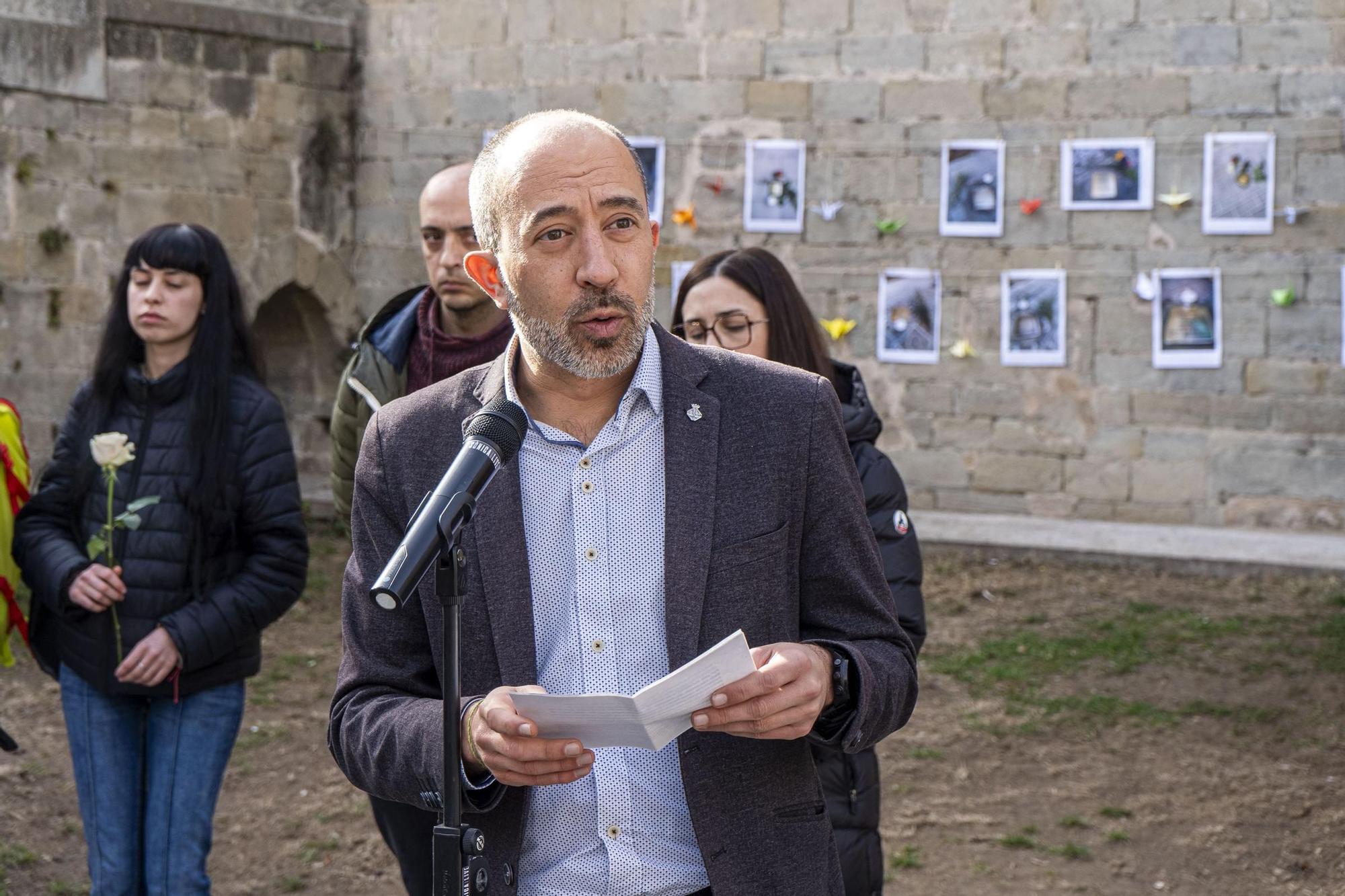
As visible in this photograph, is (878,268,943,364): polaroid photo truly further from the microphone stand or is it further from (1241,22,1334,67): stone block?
the microphone stand

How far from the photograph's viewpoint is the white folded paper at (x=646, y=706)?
1617 millimetres

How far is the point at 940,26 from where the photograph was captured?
8.03 m

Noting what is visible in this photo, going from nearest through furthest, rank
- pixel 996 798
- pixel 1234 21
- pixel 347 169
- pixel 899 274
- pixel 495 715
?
pixel 495 715 → pixel 996 798 → pixel 1234 21 → pixel 899 274 → pixel 347 169

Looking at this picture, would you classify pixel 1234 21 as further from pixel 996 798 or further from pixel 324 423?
pixel 324 423

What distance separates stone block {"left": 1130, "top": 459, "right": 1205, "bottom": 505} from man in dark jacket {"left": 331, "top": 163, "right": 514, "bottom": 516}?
5094 millimetres

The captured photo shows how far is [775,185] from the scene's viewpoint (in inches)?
329

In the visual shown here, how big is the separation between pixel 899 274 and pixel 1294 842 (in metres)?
4.13

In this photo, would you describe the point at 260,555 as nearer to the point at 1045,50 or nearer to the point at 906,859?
the point at 906,859

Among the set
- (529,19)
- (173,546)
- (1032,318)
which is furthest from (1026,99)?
(173,546)

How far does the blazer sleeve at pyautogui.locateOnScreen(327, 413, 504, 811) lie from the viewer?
75.7 inches

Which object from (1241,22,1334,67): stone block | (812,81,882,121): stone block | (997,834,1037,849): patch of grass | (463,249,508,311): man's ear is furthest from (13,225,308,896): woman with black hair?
(1241,22,1334,67): stone block

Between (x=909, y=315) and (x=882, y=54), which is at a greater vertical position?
(x=882, y=54)

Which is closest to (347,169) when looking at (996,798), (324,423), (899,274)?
(324,423)

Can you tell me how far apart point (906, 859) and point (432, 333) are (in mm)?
2387
